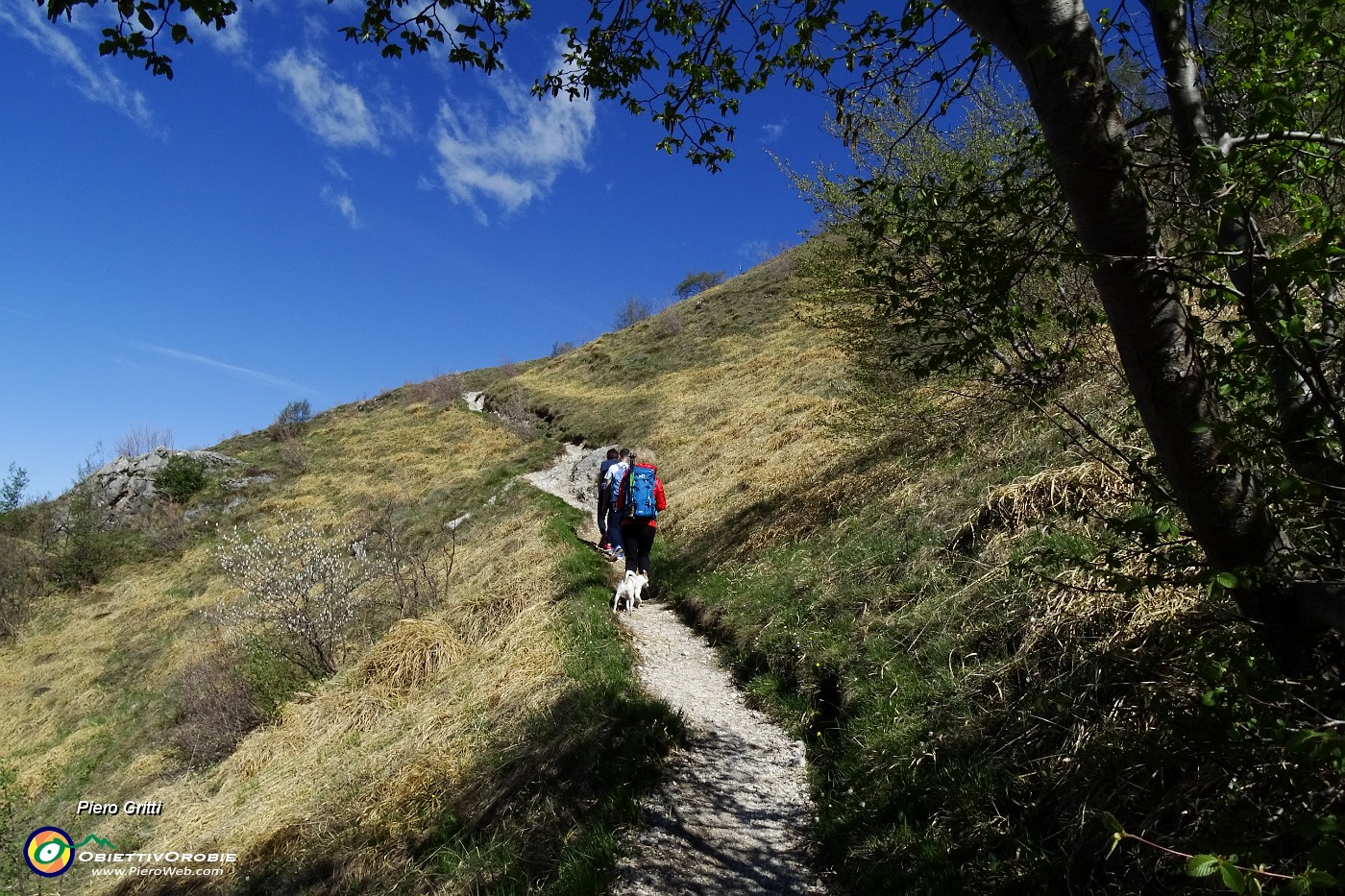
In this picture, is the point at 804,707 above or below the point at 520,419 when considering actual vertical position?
below

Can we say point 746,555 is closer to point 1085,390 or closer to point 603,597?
point 603,597

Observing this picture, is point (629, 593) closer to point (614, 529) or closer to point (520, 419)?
point (614, 529)

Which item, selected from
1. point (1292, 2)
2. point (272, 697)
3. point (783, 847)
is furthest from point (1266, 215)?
point (272, 697)

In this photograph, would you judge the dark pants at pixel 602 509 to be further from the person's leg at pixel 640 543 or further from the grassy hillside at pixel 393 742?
the person's leg at pixel 640 543

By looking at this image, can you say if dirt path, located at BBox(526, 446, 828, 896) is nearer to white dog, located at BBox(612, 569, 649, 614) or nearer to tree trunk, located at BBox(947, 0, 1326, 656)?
white dog, located at BBox(612, 569, 649, 614)

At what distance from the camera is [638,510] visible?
10.2 m

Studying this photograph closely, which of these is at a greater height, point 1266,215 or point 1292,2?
point 1292,2

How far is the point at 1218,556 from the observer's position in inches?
90.7

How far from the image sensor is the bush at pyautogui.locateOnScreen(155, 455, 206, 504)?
3306 cm

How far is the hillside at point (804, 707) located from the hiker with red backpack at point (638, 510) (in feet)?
2.53

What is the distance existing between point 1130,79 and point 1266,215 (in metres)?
1.42

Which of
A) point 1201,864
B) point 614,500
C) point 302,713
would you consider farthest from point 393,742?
point 1201,864

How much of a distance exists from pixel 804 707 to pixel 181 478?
37908 millimetres

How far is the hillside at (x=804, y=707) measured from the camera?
3100mm
